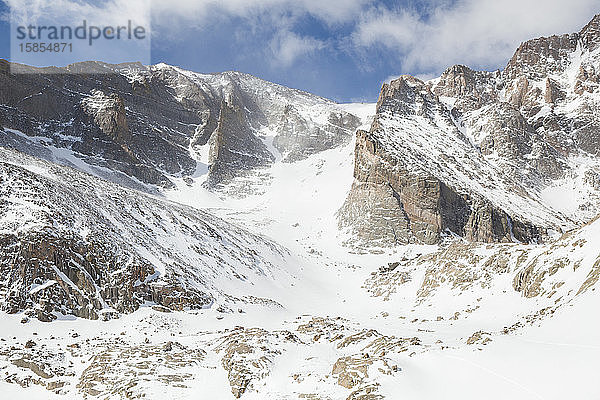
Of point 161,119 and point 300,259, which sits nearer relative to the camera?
point 300,259

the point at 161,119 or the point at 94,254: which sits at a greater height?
the point at 161,119

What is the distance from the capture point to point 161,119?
132 meters

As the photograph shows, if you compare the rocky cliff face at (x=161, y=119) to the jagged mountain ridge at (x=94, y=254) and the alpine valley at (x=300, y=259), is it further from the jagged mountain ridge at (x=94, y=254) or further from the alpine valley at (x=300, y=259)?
the jagged mountain ridge at (x=94, y=254)

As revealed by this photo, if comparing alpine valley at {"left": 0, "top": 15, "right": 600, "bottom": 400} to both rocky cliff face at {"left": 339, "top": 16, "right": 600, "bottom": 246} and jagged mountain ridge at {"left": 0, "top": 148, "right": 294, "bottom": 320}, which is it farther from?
rocky cliff face at {"left": 339, "top": 16, "right": 600, "bottom": 246}

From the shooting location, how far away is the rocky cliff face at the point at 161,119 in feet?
322

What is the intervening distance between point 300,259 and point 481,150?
79.3 metres

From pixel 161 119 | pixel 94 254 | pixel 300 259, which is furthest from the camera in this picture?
pixel 161 119

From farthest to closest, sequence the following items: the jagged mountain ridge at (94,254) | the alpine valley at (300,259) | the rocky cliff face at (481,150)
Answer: the rocky cliff face at (481,150)
the jagged mountain ridge at (94,254)
the alpine valley at (300,259)

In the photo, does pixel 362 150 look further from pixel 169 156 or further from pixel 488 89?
pixel 488 89

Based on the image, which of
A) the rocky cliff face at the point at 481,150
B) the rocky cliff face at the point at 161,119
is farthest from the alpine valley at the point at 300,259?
the rocky cliff face at the point at 161,119

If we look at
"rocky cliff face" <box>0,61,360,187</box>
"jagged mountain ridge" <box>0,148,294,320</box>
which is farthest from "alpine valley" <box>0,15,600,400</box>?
"rocky cliff face" <box>0,61,360,187</box>

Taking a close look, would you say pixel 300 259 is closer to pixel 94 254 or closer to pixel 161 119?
pixel 94 254

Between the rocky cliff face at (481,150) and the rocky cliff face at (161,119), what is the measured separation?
137ft

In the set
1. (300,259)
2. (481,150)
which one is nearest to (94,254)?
(300,259)
